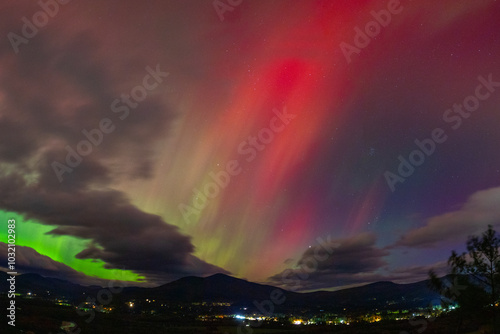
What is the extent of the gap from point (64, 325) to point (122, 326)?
19185 millimetres

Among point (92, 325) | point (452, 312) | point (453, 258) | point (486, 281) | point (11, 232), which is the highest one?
point (11, 232)

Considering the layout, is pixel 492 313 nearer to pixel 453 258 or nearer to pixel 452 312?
pixel 452 312

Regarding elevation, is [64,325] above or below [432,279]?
below

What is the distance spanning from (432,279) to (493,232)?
6635 mm

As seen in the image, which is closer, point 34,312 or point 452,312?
point 452,312

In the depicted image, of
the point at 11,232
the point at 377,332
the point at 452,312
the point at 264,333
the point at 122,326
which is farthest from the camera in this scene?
the point at 264,333

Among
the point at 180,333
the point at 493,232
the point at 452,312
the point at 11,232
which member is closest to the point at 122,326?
the point at 180,333

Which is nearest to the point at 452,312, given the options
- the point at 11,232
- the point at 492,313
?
the point at 492,313

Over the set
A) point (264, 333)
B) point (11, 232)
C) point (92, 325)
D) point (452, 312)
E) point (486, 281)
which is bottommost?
point (264, 333)

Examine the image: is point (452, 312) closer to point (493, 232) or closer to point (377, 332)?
point (493, 232)

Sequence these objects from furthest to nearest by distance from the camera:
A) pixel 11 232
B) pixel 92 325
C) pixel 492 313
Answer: pixel 92 325 → pixel 11 232 → pixel 492 313

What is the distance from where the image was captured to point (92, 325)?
104938 millimetres

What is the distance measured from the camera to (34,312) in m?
109

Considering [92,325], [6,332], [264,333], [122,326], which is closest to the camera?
[6,332]
